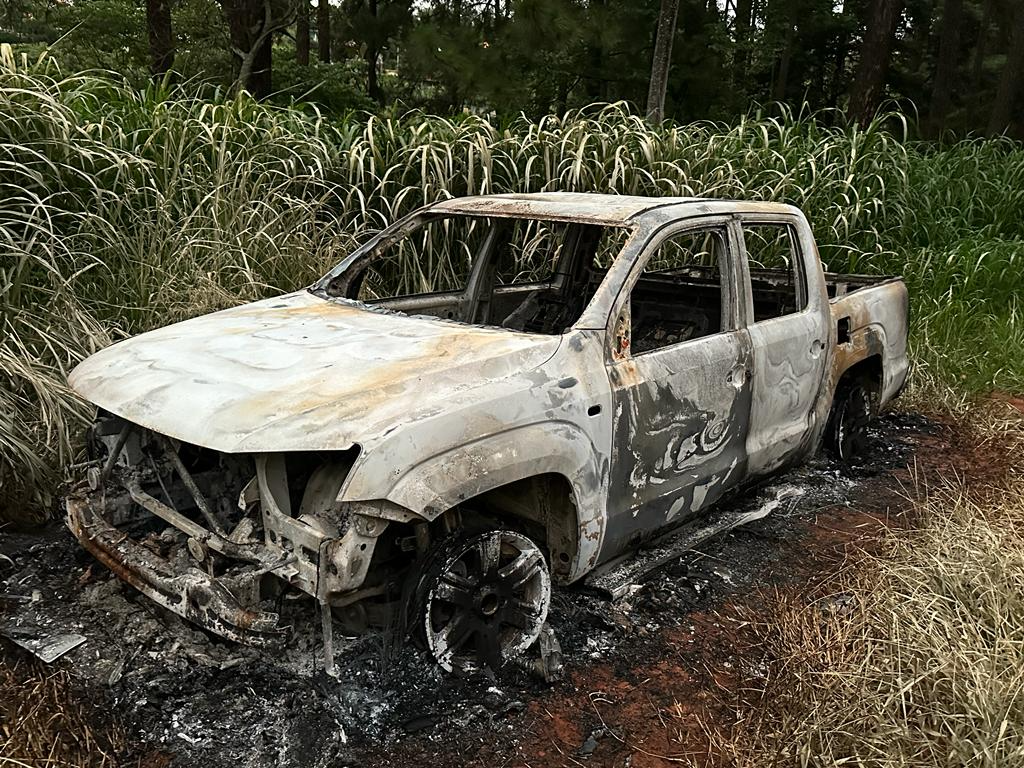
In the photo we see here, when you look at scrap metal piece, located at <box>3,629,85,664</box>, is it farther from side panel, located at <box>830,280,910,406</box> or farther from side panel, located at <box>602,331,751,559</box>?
side panel, located at <box>830,280,910,406</box>

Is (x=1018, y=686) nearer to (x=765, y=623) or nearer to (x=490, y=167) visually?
(x=765, y=623)

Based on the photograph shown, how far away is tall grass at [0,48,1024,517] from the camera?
4664mm

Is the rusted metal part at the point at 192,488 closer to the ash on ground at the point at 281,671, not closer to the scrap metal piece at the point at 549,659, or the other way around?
the ash on ground at the point at 281,671

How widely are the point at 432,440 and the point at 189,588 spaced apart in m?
0.89

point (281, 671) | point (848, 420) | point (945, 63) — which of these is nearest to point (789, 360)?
point (848, 420)

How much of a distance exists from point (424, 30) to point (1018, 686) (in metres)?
13.6

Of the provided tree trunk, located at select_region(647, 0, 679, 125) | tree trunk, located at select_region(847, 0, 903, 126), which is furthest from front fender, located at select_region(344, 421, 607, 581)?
tree trunk, located at select_region(847, 0, 903, 126)

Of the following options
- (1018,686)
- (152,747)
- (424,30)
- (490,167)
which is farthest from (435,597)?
(424,30)

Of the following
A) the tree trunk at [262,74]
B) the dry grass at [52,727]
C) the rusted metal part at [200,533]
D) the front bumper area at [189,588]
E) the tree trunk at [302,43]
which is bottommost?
the dry grass at [52,727]

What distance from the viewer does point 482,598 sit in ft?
9.78

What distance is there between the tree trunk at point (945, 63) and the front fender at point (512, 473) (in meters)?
17.8

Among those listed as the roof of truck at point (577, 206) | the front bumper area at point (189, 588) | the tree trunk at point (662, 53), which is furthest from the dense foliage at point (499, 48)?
the front bumper area at point (189, 588)

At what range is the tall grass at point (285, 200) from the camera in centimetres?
466

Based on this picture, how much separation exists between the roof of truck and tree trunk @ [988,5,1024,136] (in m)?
14.2
